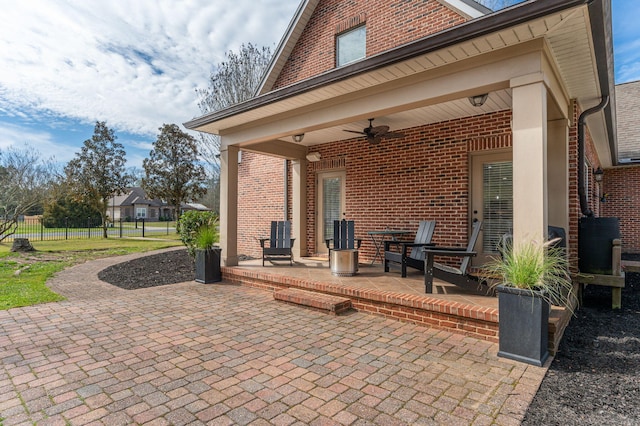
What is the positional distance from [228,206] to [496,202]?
484cm

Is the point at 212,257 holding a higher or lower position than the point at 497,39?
lower

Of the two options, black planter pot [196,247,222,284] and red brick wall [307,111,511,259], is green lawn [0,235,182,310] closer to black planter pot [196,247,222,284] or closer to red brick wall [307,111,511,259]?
black planter pot [196,247,222,284]

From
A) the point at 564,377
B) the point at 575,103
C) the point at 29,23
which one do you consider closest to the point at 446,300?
the point at 564,377

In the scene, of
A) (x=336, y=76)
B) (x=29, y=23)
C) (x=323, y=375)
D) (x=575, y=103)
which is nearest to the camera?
(x=323, y=375)

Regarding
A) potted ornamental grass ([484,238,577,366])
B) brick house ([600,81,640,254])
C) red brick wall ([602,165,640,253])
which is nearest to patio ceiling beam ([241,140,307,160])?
potted ornamental grass ([484,238,577,366])

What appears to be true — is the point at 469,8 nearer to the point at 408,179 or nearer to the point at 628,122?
the point at 408,179

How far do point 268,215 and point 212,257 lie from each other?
2958mm

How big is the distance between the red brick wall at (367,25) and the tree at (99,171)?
48.9 ft

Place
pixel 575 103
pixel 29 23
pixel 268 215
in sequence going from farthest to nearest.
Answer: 1. pixel 268 215
2. pixel 29 23
3. pixel 575 103

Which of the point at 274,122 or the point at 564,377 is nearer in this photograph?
the point at 564,377

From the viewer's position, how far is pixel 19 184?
13.9 metres

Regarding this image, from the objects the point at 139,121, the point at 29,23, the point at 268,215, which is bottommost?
the point at 268,215

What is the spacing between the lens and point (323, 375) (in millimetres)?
2674

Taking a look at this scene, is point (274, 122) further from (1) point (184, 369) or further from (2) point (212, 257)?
(1) point (184, 369)
